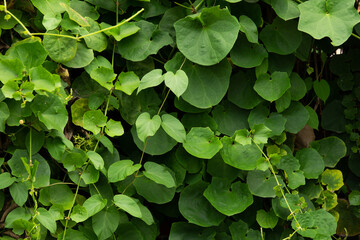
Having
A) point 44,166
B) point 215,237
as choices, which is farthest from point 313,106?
point 44,166

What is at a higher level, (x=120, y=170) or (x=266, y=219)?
(x=120, y=170)

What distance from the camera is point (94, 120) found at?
1248 mm

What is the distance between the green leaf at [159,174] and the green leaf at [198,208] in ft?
0.35

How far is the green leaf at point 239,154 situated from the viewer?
134 centimetres

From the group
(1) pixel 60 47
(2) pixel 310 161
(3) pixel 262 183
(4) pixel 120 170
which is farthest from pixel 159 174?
(2) pixel 310 161

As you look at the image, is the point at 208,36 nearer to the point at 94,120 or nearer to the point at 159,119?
the point at 159,119

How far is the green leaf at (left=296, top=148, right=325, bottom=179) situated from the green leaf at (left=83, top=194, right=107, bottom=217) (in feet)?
2.34

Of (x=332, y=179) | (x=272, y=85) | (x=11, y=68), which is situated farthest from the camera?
(x=332, y=179)

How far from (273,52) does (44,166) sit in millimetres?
809

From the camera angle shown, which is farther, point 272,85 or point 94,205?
point 272,85

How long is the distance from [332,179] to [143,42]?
33.6 inches

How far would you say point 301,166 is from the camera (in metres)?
1.53

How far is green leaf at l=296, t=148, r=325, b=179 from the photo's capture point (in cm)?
152

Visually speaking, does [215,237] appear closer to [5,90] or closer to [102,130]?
[102,130]
